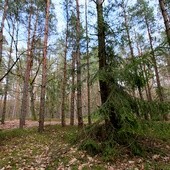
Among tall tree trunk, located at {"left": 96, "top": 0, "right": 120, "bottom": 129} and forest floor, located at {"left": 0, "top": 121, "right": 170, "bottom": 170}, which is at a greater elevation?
tall tree trunk, located at {"left": 96, "top": 0, "right": 120, "bottom": 129}

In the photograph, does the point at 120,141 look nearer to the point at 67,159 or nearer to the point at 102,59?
the point at 67,159

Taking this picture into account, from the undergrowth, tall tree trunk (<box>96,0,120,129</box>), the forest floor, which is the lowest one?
the forest floor

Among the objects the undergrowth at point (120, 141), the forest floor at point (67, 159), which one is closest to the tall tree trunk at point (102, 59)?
the undergrowth at point (120, 141)

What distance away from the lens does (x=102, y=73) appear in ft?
19.1

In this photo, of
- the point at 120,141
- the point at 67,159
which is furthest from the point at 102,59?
the point at 67,159

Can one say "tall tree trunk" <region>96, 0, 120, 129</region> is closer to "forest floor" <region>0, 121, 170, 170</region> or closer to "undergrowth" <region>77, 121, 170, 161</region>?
"undergrowth" <region>77, 121, 170, 161</region>

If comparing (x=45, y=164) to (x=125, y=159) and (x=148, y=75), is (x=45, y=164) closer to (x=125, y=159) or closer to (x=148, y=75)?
(x=125, y=159)

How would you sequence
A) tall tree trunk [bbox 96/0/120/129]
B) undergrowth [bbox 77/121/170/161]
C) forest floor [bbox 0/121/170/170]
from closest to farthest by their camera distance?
forest floor [bbox 0/121/170/170], undergrowth [bbox 77/121/170/161], tall tree trunk [bbox 96/0/120/129]

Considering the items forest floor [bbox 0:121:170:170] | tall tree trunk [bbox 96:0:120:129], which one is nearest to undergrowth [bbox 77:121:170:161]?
forest floor [bbox 0:121:170:170]

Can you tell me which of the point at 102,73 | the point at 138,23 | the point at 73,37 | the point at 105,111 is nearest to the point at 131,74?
the point at 102,73

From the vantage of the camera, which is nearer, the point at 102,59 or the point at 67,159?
the point at 67,159

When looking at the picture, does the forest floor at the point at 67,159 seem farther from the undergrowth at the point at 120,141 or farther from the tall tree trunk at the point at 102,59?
the tall tree trunk at the point at 102,59

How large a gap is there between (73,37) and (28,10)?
3.77m

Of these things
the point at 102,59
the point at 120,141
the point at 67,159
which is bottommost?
the point at 67,159
